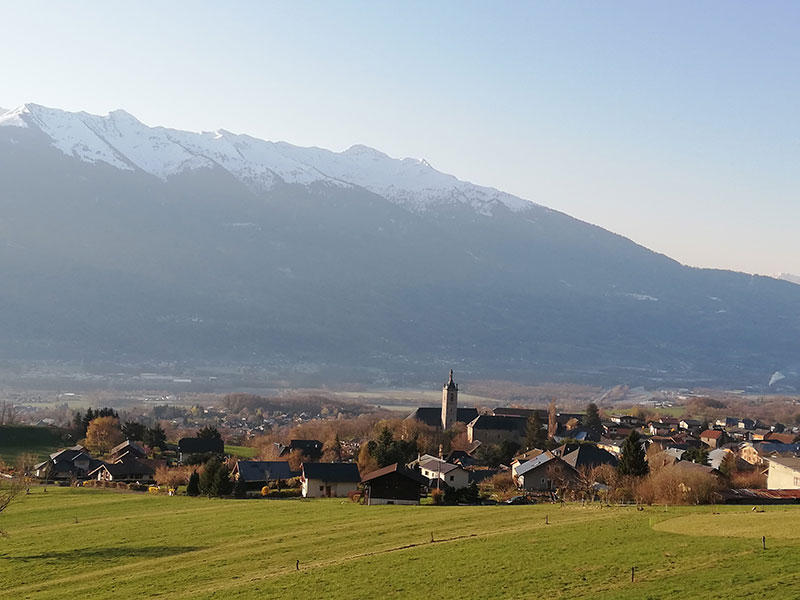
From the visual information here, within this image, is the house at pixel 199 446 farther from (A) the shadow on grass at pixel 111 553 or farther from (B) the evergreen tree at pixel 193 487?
(A) the shadow on grass at pixel 111 553

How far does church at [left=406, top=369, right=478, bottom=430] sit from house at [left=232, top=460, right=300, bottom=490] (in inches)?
1848

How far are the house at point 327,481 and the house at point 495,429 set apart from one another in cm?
4093

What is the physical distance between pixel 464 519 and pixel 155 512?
58.7 feet

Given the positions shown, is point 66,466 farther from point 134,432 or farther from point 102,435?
point 134,432

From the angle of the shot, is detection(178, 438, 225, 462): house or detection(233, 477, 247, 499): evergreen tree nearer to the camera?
detection(233, 477, 247, 499): evergreen tree

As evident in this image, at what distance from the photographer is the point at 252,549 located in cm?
3075

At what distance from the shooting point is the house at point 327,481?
54.8 m

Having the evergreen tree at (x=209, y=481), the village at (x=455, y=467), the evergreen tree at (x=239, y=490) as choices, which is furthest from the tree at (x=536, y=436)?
the evergreen tree at (x=209, y=481)

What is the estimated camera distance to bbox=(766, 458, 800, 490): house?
5175 centimetres

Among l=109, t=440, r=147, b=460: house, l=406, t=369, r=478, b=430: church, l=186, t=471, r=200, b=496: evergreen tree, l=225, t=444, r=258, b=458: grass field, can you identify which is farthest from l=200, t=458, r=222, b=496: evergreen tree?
l=406, t=369, r=478, b=430: church

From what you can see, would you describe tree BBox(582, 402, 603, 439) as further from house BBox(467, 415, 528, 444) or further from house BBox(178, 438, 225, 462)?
house BBox(178, 438, 225, 462)

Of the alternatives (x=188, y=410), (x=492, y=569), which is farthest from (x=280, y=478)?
(x=188, y=410)

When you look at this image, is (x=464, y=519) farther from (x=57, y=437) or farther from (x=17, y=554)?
→ (x=57, y=437)

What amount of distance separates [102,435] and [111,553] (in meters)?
54.3
